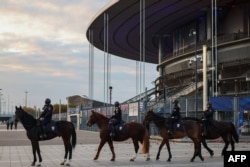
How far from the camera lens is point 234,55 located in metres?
64.6

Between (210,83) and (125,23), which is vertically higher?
(125,23)

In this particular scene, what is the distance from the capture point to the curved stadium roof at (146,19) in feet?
217

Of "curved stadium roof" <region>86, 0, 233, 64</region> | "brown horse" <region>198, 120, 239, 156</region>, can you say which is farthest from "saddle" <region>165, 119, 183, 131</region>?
"curved stadium roof" <region>86, 0, 233, 64</region>

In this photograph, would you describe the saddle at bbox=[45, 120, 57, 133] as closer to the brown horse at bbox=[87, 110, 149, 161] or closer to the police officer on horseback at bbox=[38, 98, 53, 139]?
the police officer on horseback at bbox=[38, 98, 53, 139]

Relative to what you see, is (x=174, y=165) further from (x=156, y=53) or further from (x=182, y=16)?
(x=156, y=53)

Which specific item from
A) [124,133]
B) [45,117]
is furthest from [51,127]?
[124,133]

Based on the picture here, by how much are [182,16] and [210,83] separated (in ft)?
59.9

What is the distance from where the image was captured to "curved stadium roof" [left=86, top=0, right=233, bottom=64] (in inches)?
2598

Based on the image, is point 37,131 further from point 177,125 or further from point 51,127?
point 177,125

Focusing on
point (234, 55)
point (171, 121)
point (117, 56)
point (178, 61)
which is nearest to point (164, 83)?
point (178, 61)

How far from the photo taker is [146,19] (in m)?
73.8

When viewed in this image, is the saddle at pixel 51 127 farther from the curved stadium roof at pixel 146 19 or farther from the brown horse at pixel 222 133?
the curved stadium roof at pixel 146 19

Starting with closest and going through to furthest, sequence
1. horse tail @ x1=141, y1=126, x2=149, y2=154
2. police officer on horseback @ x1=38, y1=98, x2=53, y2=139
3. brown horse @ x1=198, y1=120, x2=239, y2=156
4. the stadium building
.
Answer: police officer on horseback @ x1=38, y1=98, x2=53, y2=139
horse tail @ x1=141, y1=126, x2=149, y2=154
brown horse @ x1=198, y1=120, x2=239, y2=156
the stadium building

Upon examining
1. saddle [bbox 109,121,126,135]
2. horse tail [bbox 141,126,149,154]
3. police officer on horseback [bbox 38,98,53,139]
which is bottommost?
horse tail [bbox 141,126,149,154]
